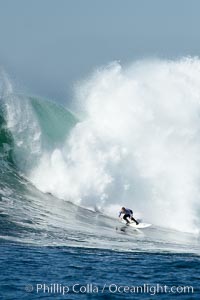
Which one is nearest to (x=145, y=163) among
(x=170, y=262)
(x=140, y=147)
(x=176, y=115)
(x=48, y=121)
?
(x=140, y=147)

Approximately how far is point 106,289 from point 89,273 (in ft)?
4.44

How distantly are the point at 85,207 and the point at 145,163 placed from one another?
5.00 metres

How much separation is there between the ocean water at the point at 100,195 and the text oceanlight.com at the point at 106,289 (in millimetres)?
23

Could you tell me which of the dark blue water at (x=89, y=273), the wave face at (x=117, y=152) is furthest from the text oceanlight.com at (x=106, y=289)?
the wave face at (x=117, y=152)

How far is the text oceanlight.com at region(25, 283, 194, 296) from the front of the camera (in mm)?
11742

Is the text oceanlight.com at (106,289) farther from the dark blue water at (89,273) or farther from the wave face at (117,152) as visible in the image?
the wave face at (117,152)

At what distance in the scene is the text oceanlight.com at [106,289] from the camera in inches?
462

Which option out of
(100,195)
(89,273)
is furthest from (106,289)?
(100,195)

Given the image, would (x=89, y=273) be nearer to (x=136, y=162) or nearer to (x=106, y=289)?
(x=106, y=289)

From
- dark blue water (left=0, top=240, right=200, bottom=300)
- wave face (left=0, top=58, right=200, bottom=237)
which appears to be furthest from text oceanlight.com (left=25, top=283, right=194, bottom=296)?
wave face (left=0, top=58, right=200, bottom=237)

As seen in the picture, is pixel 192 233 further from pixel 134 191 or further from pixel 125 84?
pixel 125 84

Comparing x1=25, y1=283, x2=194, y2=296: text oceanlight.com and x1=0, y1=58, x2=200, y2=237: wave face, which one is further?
x1=0, y1=58, x2=200, y2=237: wave face

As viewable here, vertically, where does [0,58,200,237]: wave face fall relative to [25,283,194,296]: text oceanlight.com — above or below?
above

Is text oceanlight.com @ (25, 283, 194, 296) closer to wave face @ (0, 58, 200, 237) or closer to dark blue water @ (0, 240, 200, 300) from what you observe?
dark blue water @ (0, 240, 200, 300)
